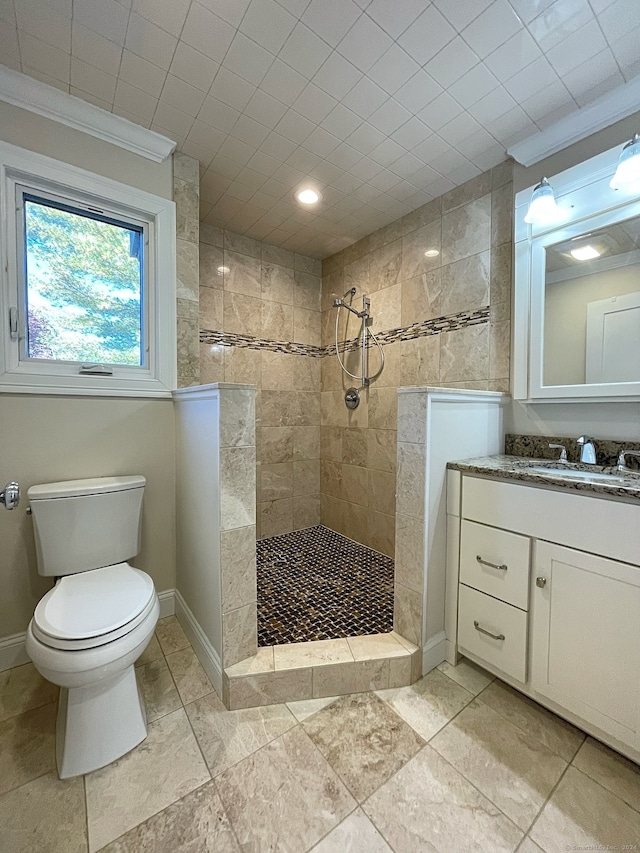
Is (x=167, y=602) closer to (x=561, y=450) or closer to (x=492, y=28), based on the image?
(x=561, y=450)

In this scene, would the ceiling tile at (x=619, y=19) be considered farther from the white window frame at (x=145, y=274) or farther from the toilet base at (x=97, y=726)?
the toilet base at (x=97, y=726)

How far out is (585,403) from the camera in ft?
5.25

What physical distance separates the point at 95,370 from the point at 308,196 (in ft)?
5.25

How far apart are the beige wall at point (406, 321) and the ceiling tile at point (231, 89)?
4.00 feet

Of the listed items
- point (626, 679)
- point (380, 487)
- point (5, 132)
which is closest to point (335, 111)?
point (5, 132)

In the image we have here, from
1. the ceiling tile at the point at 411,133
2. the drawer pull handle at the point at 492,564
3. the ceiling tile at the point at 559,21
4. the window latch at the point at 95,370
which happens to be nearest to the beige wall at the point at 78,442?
the window latch at the point at 95,370

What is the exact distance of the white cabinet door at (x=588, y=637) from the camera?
1055 millimetres

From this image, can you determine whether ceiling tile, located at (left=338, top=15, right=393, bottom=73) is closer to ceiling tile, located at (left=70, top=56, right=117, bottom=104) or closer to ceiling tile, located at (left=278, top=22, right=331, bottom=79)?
ceiling tile, located at (left=278, top=22, right=331, bottom=79)

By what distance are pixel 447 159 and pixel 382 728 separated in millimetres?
2561

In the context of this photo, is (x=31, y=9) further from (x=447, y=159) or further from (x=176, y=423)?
(x=447, y=159)

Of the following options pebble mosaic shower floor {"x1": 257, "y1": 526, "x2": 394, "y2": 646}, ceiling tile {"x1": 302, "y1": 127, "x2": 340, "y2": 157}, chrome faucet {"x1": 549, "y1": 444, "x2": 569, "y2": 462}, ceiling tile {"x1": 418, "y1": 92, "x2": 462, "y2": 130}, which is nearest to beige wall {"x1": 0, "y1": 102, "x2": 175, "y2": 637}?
pebble mosaic shower floor {"x1": 257, "y1": 526, "x2": 394, "y2": 646}

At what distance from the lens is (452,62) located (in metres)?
1.35

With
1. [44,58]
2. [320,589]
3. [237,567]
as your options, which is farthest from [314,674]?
[44,58]

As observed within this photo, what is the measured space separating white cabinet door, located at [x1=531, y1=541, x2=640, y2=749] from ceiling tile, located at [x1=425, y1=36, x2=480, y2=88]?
1.81 metres
